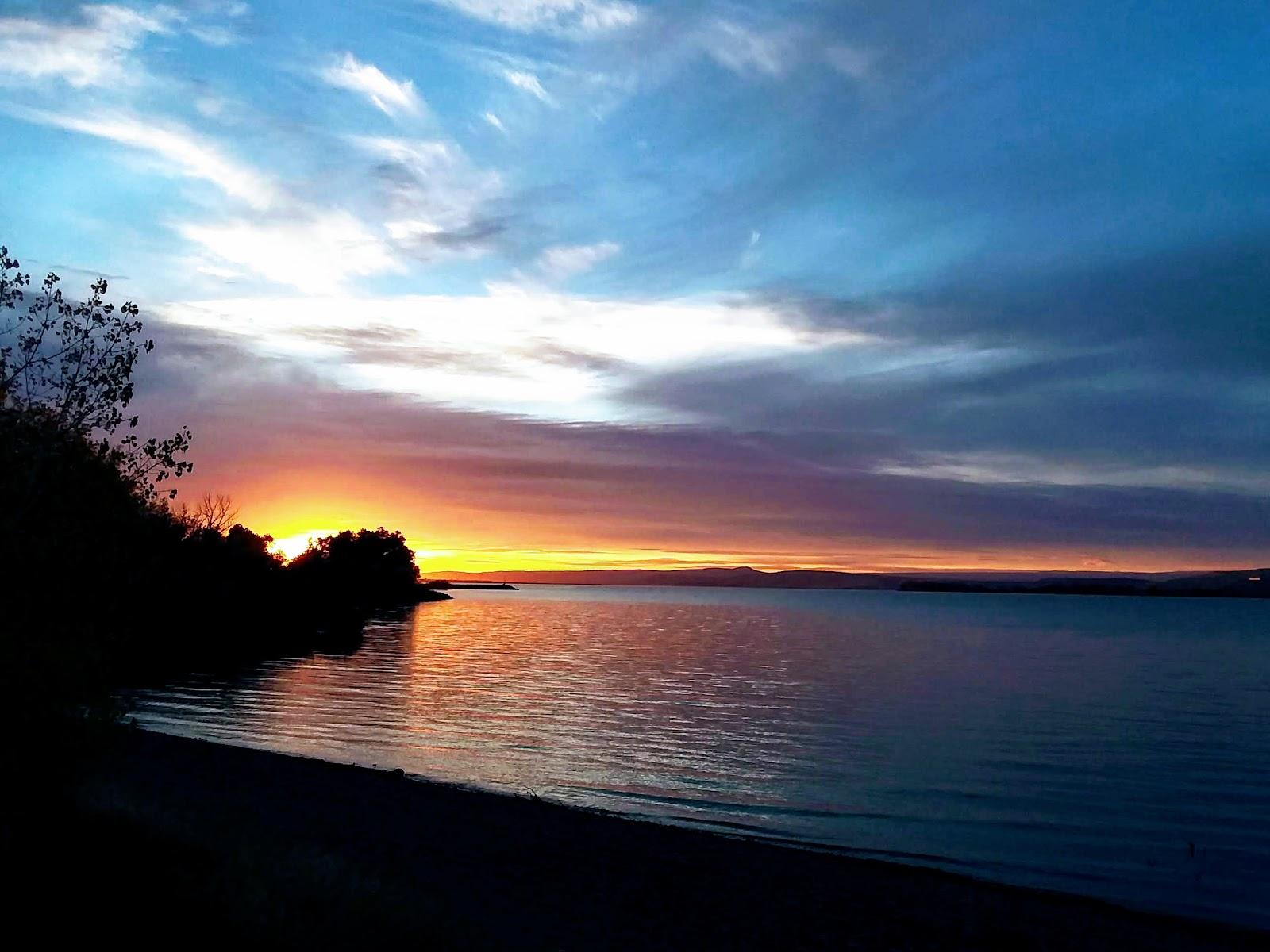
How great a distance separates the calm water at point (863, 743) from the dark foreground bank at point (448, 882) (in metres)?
2.68

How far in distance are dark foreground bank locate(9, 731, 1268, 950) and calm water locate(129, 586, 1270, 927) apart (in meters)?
2.68

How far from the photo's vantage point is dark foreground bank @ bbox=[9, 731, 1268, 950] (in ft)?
30.4

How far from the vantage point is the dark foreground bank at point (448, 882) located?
30.4 ft

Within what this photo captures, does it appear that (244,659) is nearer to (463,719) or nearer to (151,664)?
(151,664)

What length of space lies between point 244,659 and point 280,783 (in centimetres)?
4763

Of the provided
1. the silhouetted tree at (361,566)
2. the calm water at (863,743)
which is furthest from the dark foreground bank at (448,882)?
the silhouetted tree at (361,566)

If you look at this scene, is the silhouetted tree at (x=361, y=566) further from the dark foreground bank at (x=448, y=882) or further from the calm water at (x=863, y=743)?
the dark foreground bank at (x=448, y=882)

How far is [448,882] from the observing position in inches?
554

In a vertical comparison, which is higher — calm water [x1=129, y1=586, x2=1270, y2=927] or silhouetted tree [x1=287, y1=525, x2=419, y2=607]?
silhouetted tree [x1=287, y1=525, x2=419, y2=607]

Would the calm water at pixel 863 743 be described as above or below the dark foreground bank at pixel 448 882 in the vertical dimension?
below

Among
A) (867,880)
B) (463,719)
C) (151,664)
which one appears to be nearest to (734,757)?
(463,719)

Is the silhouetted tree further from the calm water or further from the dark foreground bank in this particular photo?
the dark foreground bank

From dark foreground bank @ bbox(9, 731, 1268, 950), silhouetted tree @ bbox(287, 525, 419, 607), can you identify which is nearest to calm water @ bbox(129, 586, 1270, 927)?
dark foreground bank @ bbox(9, 731, 1268, 950)

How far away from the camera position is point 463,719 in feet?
124
